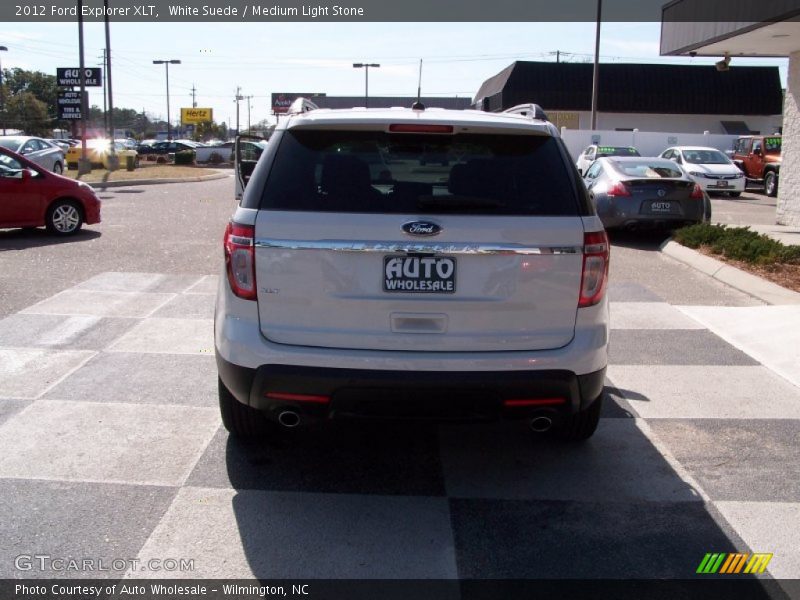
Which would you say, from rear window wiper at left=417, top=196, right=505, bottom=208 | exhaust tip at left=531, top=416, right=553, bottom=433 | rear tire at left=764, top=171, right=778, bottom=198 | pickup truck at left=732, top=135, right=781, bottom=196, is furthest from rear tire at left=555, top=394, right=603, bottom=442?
pickup truck at left=732, top=135, right=781, bottom=196

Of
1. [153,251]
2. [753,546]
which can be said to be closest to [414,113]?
[753,546]

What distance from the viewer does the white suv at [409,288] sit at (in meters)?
3.87

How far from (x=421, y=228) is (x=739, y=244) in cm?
847

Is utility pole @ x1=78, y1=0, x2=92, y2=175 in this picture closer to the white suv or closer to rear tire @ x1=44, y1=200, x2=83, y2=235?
rear tire @ x1=44, y1=200, x2=83, y2=235

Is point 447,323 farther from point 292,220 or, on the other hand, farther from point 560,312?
point 292,220

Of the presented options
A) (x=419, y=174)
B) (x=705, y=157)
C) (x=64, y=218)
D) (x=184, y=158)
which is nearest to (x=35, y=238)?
(x=64, y=218)

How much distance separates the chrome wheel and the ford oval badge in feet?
34.5

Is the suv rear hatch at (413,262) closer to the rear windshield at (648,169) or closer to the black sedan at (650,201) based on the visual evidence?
the black sedan at (650,201)

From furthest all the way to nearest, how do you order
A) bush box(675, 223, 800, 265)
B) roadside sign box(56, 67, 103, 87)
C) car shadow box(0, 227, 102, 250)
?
roadside sign box(56, 67, 103, 87) → car shadow box(0, 227, 102, 250) → bush box(675, 223, 800, 265)

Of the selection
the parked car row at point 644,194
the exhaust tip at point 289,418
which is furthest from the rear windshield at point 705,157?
the exhaust tip at point 289,418

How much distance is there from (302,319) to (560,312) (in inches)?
47.6

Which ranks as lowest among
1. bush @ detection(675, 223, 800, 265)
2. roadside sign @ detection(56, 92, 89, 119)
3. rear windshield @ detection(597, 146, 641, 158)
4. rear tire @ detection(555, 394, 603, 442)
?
rear tire @ detection(555, 394, 603, 442)

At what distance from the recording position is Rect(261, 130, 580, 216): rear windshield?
3955 millimetres

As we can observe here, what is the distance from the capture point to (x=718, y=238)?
11.9 m
